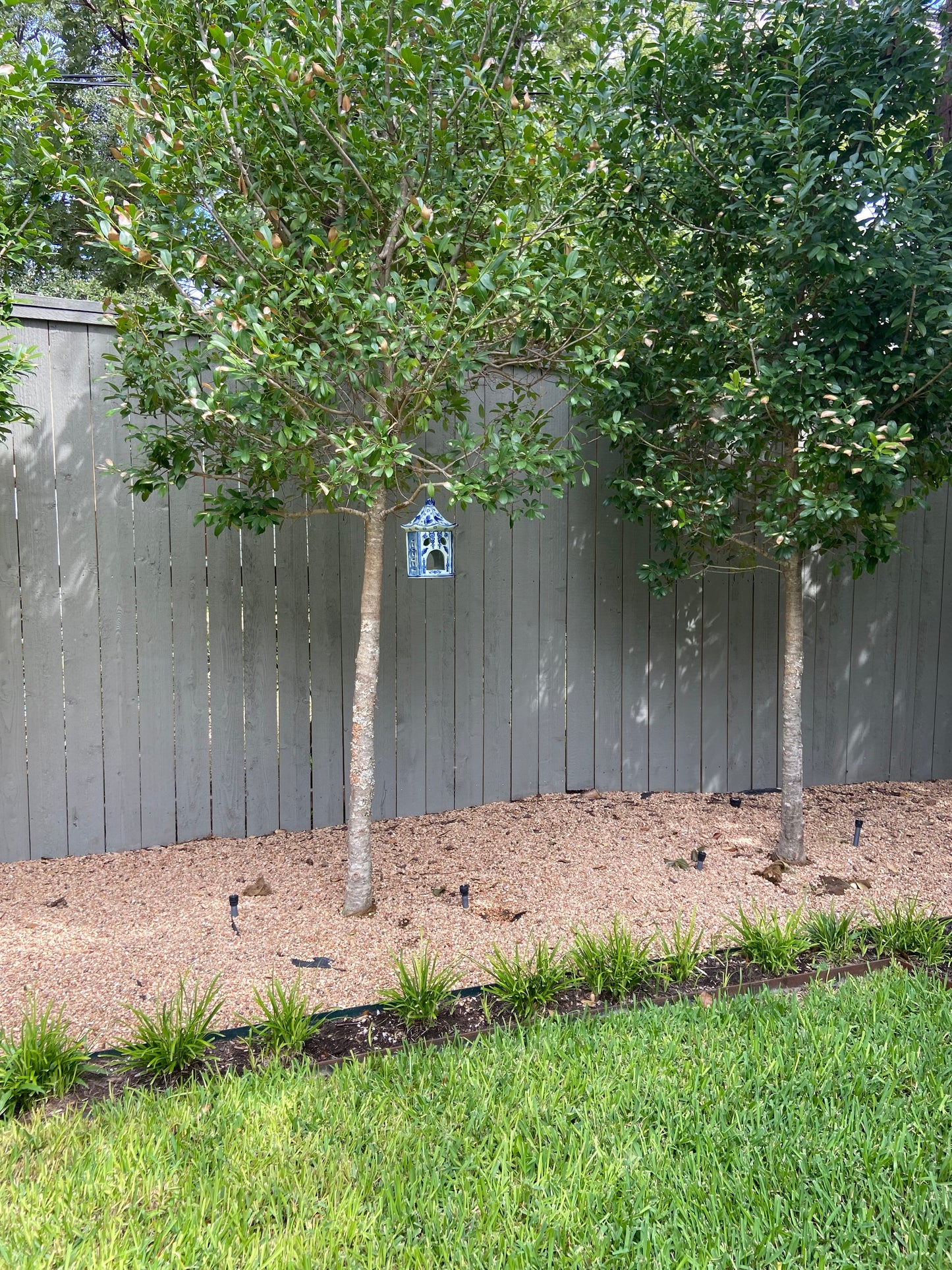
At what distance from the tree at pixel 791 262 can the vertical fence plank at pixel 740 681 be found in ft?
3.37

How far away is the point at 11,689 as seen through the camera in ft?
11.1

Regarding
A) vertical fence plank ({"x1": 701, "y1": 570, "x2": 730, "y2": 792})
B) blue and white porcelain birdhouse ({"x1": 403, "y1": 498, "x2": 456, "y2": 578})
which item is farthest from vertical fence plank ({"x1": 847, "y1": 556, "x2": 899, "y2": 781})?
blue and white porcelain birdhouse ({"x1": 403, "y1": 498, "x2": 456, "y2": 578})

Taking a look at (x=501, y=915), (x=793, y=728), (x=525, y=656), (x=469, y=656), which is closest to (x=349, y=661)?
(x=469, y=656)

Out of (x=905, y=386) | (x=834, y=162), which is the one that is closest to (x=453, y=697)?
(x=905, y=386)

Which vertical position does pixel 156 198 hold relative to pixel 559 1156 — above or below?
above

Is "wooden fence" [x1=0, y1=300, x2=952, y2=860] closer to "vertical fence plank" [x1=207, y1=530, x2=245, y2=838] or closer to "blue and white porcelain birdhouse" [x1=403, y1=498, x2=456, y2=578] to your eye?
"vertical fence plank" [x1=207, y1=530, x2=245, y2=838]

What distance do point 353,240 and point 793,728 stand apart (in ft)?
8.89

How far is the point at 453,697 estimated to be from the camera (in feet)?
13.7

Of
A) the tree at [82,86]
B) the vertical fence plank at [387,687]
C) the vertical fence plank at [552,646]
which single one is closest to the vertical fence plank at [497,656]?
the vertical fence plank at [552,646]

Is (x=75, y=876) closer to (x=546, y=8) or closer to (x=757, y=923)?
(x=757, y=923)

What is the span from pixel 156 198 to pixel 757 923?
3018 millimetres

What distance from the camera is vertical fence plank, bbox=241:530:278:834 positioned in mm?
3760

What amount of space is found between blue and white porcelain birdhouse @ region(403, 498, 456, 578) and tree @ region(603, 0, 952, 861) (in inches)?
29.9

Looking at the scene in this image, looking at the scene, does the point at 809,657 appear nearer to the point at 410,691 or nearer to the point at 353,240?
the point at 410,691
